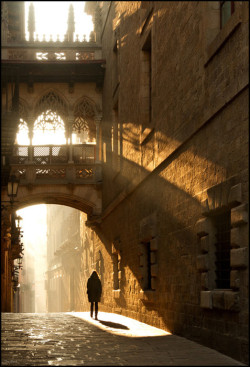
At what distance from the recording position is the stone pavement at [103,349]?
758 cm

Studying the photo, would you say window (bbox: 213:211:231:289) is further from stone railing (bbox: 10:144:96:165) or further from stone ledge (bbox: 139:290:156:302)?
stone railing (bbox: 10:144:96:165)

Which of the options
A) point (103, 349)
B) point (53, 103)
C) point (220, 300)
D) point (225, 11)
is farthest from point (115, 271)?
point (225, 11)

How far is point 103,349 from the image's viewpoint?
360 inches

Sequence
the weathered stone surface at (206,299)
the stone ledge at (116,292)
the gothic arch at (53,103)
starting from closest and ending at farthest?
the weathered stone surface at (206,299), the stone ledge at (116,292), the gothic arch at (53,103)

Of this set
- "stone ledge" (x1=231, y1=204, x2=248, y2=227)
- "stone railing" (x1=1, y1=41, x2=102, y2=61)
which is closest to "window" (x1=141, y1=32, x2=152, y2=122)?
"stone ledge" (x1=231, y1=204, x2=248, y2=227)

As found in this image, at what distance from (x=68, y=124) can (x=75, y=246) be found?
14.7 meters

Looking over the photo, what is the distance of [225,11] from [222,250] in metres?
3.28

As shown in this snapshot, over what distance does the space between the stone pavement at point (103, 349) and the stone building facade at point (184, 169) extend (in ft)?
1.14

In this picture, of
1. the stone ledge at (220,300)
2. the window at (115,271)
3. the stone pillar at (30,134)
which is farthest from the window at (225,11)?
the stone pillar at (30,134)

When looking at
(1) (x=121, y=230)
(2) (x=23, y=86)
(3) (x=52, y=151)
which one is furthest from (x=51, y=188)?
(1) (x=121, y=230)

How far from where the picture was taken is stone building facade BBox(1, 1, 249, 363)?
26.1 ft

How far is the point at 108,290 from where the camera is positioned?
21906mm

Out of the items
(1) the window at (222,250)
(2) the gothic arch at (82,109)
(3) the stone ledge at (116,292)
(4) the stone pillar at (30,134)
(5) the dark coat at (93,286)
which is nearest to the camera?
(1) the window at (222,250)

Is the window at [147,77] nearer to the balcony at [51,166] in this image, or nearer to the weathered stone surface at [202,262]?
the weathered stone surface at [202,262]
